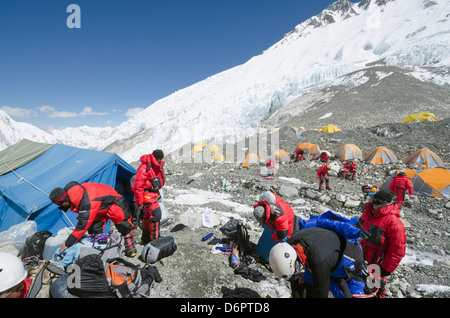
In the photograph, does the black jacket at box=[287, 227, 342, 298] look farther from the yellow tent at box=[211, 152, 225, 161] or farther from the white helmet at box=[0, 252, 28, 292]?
the yellow tent at box=[211, 152, 225, 161]

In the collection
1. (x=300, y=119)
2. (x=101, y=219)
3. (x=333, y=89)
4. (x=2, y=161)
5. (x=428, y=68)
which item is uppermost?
(x=428, y=68)

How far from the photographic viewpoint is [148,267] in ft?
10.4

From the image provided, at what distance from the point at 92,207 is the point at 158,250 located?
1.32m

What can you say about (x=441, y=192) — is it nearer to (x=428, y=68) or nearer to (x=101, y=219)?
(x=101, y=219)

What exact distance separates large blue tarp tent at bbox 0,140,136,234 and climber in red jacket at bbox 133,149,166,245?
6.30ft

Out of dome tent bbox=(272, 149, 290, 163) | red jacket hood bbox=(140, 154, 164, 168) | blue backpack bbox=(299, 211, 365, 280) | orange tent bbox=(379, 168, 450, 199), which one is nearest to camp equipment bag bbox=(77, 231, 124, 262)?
red jacket hood bbox=(140, 154, 164, 168)

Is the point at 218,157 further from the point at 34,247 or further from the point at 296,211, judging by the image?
the point at 34,247

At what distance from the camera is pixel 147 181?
420cm

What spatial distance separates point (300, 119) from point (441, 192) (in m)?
22.3

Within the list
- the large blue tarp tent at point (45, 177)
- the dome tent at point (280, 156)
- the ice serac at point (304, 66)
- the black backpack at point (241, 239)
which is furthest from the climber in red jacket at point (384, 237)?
the ice serac at point (304, 66)

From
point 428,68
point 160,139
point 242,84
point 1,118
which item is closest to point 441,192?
point 428,68

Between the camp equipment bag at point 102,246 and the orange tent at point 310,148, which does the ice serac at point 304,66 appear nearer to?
the orange tent at point 310,148

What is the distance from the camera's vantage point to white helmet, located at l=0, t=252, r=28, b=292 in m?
1.96

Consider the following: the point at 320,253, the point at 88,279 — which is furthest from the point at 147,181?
the point at 320,253
